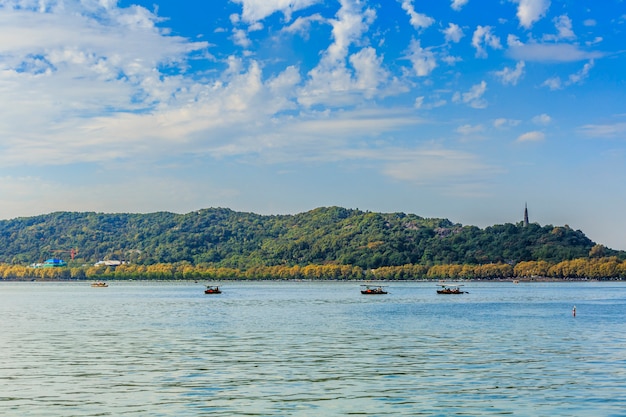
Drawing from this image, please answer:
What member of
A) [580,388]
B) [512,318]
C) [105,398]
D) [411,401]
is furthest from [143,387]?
[512,318]

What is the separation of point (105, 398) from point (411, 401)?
38.7 ft

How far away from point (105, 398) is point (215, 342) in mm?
22915

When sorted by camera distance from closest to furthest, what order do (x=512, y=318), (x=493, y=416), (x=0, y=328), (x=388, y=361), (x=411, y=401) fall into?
(x=493, y=416)
(x=411, y=401)
(x=388, y=361)
(x=0, y=328)
(x=512, y=318)

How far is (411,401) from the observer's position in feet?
108

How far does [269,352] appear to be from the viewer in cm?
4978

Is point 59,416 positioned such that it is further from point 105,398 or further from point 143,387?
point 143,387

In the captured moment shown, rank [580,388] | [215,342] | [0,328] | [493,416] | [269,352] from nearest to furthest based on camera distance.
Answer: [493,416]
[580,388]
[269,352]
[215,342]
[0,328]

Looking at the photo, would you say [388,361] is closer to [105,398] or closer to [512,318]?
[105,398]

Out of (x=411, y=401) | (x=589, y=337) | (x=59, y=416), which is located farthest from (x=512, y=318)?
(x=59, y=416)

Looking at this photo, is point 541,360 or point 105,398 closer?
point 105,398

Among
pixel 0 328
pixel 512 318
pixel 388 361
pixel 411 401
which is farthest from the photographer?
pixel 512 318

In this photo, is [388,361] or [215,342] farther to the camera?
[215,342]

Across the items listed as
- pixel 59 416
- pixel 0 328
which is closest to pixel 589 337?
pixel 59 416

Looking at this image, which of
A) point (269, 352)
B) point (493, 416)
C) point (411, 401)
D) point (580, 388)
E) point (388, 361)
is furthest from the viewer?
point (269, 352)
